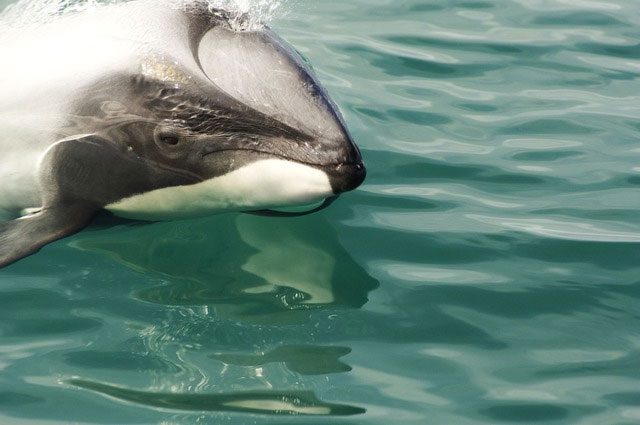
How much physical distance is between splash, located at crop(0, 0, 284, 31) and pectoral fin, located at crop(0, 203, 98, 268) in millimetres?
1437

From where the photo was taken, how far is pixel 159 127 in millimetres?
6375

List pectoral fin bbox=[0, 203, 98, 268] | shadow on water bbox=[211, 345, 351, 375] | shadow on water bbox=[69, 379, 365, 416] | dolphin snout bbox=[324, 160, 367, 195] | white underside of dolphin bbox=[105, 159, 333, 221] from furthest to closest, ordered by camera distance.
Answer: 1. pectoral fin bbox=[0, 203, 98, 268]
2. white underside of dolphin bbox=[105, 159, 333, 221]
3. dolphin snout bbox=[324, 160, 367, 195]
4. shadow on water bbox=[211, 345, 351, 375]
5. shadow on water bbox=[69, 379, 365, 416]

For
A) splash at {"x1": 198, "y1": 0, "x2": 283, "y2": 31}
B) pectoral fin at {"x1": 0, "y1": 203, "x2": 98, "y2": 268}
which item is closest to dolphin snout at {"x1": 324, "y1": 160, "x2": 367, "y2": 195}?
splash at {"x1": 198, "y1": 0, "x2": 283, "y2": 31}

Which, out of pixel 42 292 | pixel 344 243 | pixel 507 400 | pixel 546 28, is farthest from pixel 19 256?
pixel 546 28

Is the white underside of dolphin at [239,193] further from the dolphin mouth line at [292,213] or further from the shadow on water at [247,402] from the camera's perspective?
the shadow on water at [247,402]

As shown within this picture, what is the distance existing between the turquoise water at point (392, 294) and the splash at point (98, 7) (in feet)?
4.10

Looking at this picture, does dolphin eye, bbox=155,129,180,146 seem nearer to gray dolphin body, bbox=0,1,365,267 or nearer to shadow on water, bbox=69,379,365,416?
gray dolphin body, bbox=0,1,365,267

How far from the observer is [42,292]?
6.40 meters

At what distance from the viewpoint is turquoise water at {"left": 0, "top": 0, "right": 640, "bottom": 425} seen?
5473 mm

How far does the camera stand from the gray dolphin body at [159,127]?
20.3ft

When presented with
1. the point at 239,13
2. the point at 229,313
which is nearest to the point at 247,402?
the point at 229,313

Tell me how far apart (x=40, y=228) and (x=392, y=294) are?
211cm

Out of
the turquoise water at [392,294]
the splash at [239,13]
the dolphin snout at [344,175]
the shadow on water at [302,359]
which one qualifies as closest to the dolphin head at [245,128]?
the dolphin snout at [344,175]

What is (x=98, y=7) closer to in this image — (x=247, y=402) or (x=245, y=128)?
(x=245, y=128)
